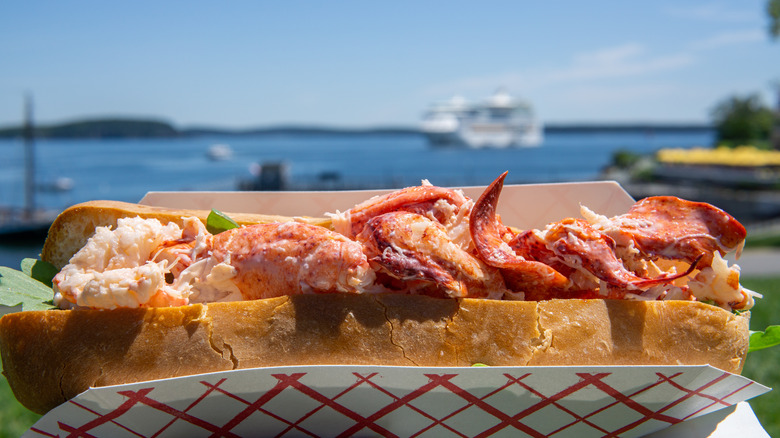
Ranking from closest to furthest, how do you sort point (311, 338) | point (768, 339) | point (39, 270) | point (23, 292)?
point (311, 338)
point (23, 292)
point (768, 339)
point (39, 270)

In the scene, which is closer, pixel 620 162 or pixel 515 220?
pixel 515 220

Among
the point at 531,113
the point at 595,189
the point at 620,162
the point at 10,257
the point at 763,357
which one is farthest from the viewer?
the point at 531,113

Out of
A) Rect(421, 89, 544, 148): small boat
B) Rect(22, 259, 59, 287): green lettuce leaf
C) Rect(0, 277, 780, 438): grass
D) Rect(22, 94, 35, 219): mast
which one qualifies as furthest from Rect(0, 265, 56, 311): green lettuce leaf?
Rect(421, 89, 544, 148): small boat

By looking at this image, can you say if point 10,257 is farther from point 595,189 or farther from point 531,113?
point 531,113

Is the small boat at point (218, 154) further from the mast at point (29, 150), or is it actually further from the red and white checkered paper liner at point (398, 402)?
the red and white checkered paper liner at point (398, 402)

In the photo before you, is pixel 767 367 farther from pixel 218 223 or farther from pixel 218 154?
pixel 218 154

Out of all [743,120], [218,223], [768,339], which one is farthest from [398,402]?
[743,120]

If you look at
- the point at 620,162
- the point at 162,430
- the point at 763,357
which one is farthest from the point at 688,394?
the point at 620,162
